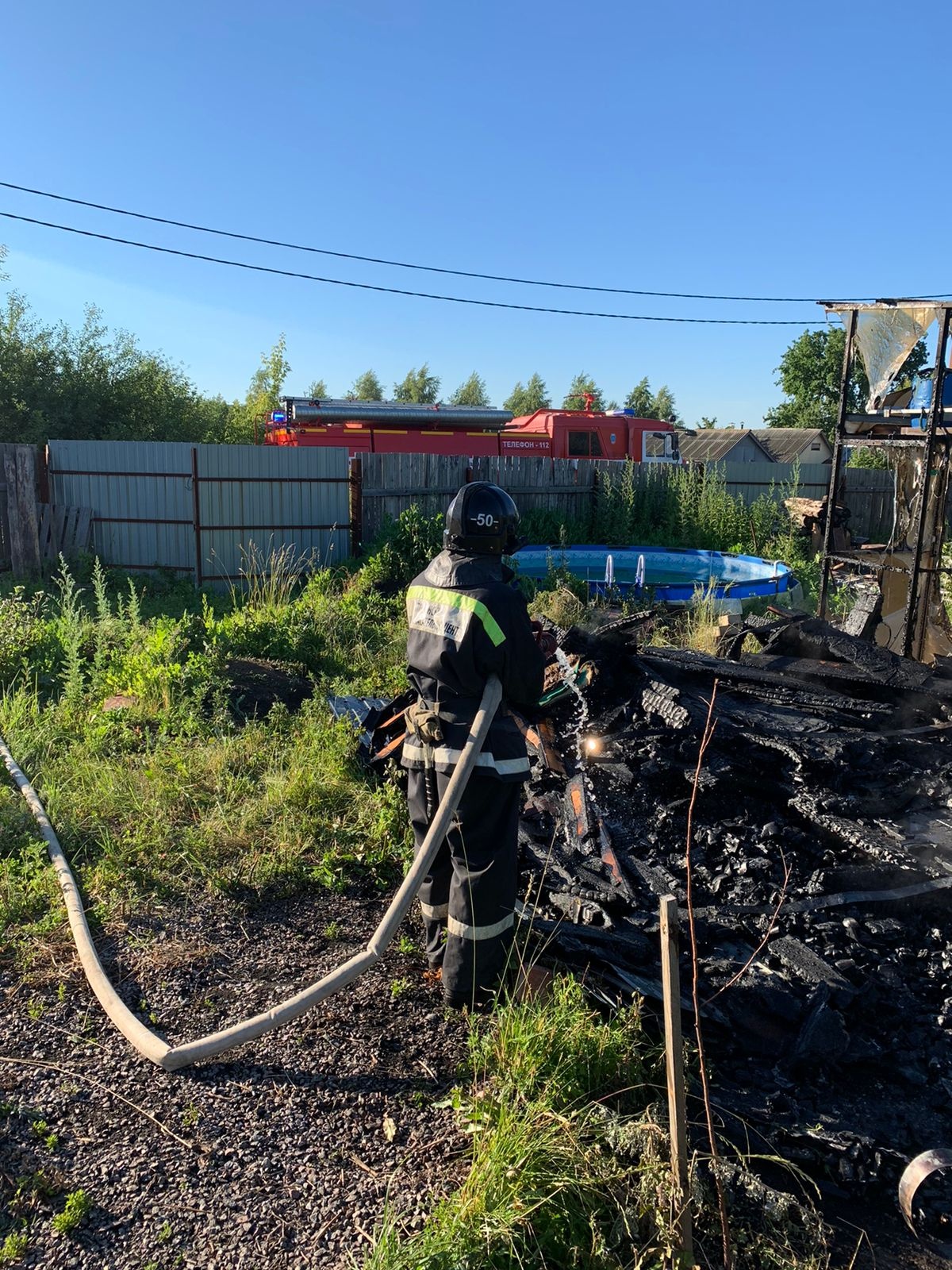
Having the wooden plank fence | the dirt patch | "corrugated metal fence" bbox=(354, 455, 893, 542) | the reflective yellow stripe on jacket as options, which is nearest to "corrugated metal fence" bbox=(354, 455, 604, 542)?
"corrugated metal fence" bbox=(354, 455, 893, 542)

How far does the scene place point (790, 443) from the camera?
4084cm

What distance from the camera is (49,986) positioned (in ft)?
11.5

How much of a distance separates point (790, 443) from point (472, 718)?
1633 inches

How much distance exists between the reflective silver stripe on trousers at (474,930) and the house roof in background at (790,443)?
38575 millimetres

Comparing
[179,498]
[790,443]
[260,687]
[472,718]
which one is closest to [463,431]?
[179,498]

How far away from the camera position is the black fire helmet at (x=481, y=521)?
347 cm

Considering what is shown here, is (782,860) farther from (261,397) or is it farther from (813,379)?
(813,379)

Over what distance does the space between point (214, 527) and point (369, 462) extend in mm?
2953

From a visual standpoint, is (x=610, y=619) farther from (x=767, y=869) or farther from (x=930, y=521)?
(x=767, y=869)

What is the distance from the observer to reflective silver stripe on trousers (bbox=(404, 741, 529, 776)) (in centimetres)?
333

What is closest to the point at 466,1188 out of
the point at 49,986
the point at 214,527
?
the point at 49,986

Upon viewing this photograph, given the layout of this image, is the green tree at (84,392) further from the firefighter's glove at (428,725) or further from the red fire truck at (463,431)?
the firefighter's glove at (428,725)

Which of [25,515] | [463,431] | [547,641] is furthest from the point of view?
[463,431]

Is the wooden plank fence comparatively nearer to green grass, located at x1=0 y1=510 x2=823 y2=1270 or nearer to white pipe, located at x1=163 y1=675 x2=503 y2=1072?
green grass, located at x1=0 y1=510 x2=823 y2=1270
